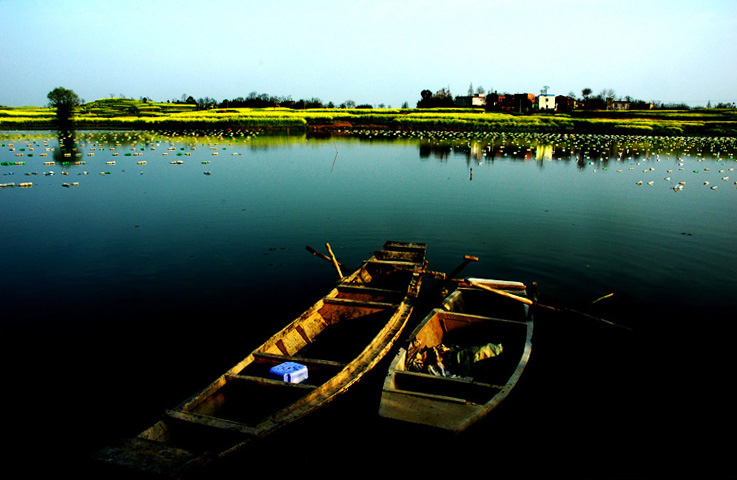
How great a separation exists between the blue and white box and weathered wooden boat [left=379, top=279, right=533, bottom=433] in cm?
124

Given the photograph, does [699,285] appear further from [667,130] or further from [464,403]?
[667,130]

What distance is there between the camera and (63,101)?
290 ft

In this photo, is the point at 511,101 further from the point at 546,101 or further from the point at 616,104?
the point at 616,104

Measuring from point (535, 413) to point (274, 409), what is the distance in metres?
3.99

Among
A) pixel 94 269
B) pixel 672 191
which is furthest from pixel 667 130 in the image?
pixel 94 269

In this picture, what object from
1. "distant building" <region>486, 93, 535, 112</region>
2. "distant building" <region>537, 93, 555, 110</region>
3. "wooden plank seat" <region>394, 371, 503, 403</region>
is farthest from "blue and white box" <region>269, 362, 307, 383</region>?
"distant building" <region>537, 93, 555, 110</region>

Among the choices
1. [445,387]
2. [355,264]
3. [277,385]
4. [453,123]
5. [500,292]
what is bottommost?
[445,387]

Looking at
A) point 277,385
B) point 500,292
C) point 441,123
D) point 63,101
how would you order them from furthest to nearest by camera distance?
1. point 63,101
2. point 441,123
3. point 500,292
4. point 277,385

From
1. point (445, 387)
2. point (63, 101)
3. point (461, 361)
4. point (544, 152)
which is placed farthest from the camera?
point (63, 101)

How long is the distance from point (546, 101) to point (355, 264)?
126234mm

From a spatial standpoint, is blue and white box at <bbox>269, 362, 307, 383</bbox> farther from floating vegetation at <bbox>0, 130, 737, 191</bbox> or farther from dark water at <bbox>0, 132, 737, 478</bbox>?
floating vegetation at <bbox>0, 130, 737, 191</bbox>

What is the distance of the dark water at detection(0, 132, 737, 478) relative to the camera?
21.2 feet

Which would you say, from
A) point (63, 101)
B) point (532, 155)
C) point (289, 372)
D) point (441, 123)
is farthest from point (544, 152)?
point (63, 101)

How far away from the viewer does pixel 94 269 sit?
13.0 meters
